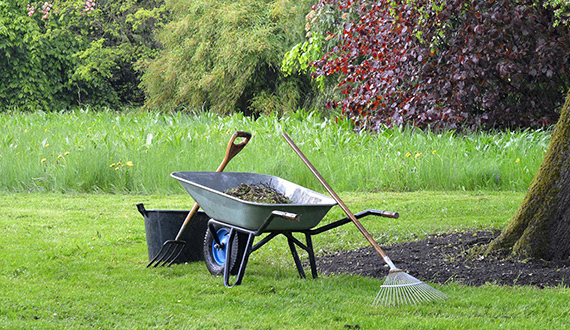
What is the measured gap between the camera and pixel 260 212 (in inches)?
119

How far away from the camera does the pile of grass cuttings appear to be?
341 centimetres

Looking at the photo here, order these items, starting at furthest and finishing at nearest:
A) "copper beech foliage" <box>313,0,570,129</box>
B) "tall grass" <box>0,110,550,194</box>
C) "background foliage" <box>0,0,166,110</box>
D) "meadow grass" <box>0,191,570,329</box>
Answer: "background foliage" <box>0,0,166,110</box>
"copper beech foliage" <box>313,0,570,129</box>
"tall grass" <box>0,110,550,194</box>
"meadow grass" <box>0,191,570,329</box>

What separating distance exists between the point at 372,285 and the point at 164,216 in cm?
136

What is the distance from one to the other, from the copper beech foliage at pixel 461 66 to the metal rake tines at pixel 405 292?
536 cm

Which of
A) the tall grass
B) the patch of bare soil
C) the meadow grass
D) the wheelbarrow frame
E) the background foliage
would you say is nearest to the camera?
the meadow grass

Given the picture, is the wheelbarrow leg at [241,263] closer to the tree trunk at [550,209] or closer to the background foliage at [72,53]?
the tree trunk at [550,209]

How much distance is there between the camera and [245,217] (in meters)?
3.09

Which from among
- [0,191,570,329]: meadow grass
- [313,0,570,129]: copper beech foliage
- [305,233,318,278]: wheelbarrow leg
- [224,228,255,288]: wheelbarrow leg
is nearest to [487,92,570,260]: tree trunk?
[0,191,570,329]: meadow grass

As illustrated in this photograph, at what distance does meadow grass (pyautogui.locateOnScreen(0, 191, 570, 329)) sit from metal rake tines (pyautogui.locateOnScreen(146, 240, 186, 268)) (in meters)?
0.07

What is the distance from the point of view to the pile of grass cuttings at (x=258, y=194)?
134 inches

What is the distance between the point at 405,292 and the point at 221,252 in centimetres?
121

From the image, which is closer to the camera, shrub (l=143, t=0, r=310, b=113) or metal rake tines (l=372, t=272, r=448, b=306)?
metal rake tines (l=372, t=272, r=448, b=306)

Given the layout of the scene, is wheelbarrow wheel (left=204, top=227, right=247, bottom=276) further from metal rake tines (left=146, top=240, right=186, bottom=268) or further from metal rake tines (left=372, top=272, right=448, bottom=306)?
metal rake tines (left=372, top=272, right=448, bottom=306)

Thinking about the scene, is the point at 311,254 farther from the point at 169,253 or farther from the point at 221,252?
the point at 169,253
